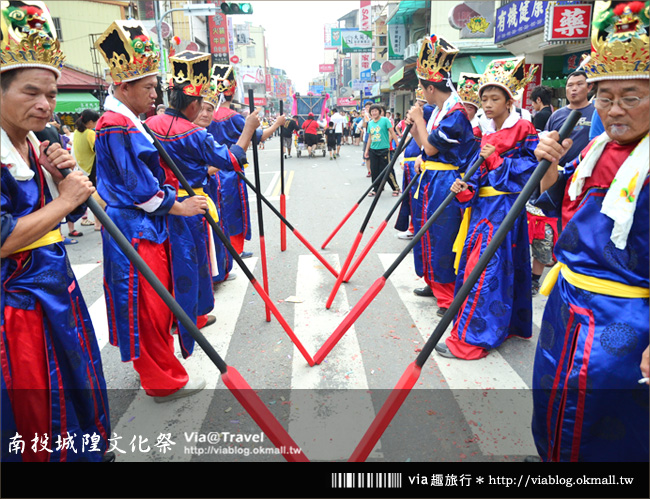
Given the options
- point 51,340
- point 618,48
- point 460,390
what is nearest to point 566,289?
point 618,48

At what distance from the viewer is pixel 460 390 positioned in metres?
3.11

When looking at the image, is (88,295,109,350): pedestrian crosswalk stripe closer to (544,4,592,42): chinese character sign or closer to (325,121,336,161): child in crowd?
(544,4,592,42): chinese character sign

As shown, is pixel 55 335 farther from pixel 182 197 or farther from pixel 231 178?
pixel 231 178

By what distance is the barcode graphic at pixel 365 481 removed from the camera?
2.05m

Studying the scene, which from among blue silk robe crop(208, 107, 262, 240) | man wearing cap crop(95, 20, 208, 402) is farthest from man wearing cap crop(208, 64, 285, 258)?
A: man wearing cap crop(95, 20, 208, 402)

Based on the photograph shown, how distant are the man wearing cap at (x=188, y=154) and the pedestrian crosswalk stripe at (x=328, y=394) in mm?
958

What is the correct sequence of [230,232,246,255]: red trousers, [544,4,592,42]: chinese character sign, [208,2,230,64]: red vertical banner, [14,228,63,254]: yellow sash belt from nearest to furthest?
1. [14,228,63,254]: yellow sash belt
2. [230,232,246,255]: red trousers
3. [544,4,592,42]: chinese character sign
4. [208,2,230,64]: red vertical banner

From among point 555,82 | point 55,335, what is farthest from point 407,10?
point 55,335

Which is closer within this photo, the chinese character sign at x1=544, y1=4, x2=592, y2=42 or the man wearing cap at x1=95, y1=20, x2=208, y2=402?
the man wearing cap at x1=95, y1=20, x2=208, y2=402

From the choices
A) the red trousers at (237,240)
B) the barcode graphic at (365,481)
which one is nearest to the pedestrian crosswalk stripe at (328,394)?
the barcode graphic at (365,481)

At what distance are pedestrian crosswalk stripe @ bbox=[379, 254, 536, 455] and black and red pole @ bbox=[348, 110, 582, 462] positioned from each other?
86cm

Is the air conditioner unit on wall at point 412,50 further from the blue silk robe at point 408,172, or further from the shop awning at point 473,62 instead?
the blue silk robe at point 408,172

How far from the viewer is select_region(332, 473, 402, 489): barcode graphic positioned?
2055 mm

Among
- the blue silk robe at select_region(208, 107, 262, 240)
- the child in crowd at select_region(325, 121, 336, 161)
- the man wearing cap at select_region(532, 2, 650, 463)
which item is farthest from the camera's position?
the child in crowd at select_region(325, 121, 336, 161)
